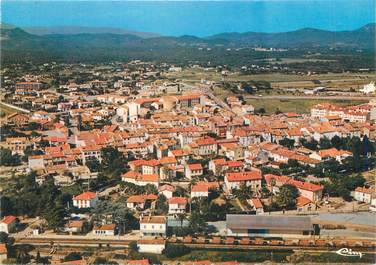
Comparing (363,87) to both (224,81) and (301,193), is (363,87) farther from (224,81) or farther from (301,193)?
(301,193)

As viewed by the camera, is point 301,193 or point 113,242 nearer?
point 113,242

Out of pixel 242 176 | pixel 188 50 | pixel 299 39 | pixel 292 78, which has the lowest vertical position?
pixel 242 176

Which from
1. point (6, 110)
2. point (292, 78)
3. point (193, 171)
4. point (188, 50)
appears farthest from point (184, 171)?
point (188, 50)

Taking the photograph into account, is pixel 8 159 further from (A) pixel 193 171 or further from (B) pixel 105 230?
(B) pixel 105 230

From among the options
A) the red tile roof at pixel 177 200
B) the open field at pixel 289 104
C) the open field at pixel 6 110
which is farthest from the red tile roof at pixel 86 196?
the open field at pixel 289 104

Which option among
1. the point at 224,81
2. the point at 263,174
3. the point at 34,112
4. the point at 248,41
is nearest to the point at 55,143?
the point at 34,112
